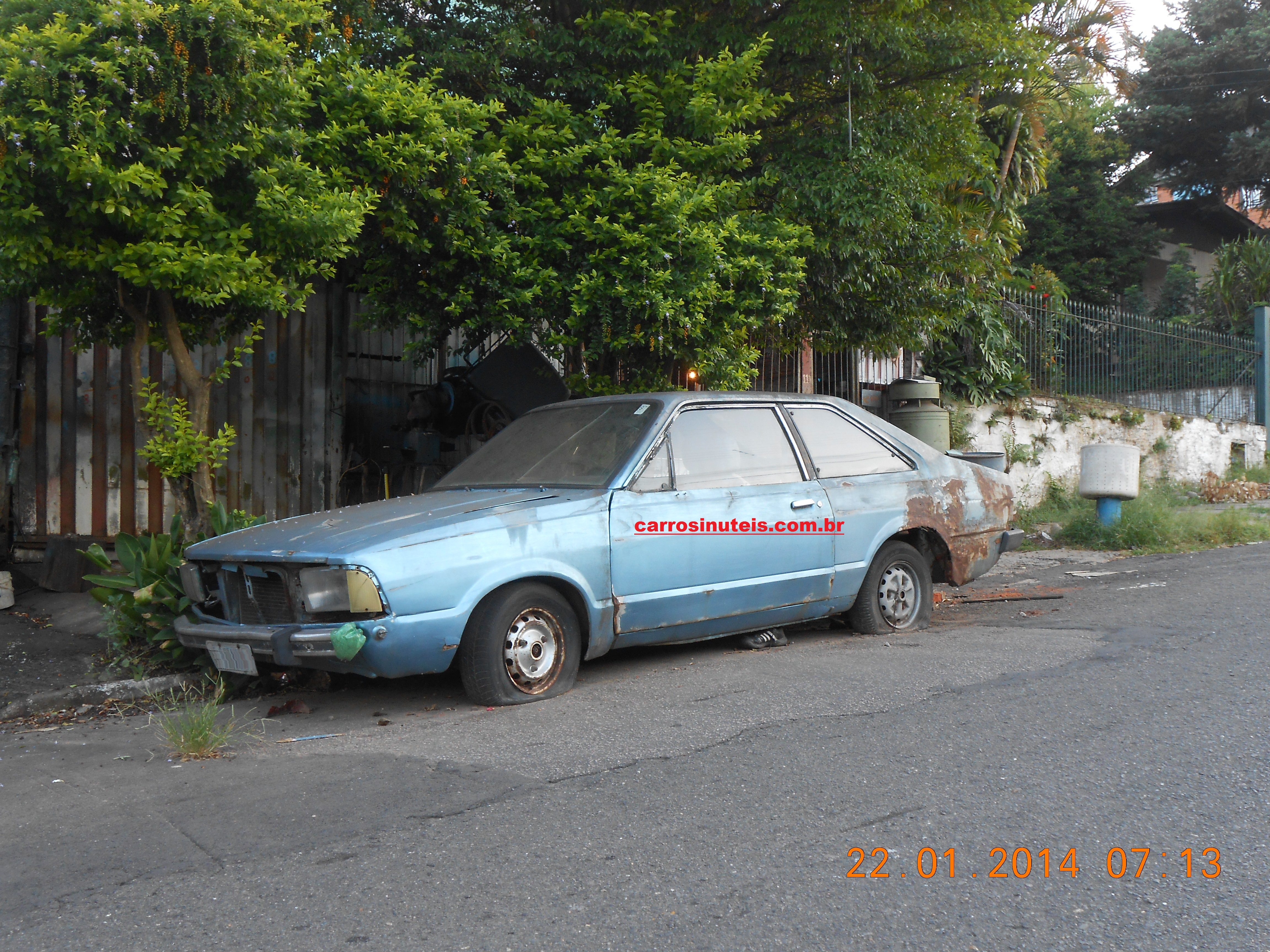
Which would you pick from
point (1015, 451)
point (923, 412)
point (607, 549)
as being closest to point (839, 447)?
point (607, 549)

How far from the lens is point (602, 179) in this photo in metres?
7.63

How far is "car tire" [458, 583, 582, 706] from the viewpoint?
4.41 metres

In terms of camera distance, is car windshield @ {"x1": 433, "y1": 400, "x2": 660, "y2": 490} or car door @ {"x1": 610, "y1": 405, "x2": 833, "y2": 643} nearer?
car door @ {"x1": 610, "y1": 405, "x2": 833, "y2": 643}

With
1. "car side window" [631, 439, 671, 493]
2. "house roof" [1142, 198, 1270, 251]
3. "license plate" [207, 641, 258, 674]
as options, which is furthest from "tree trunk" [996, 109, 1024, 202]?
"house roof" [1142, 198, 1270, 251]

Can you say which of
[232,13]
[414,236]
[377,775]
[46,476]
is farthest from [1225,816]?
[46,476]

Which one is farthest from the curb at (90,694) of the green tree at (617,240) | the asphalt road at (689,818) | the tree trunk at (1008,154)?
the tree trunk at (1008,154)

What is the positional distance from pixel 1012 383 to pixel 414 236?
31.2ft

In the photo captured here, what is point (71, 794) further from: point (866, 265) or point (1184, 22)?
point (1184, 22)

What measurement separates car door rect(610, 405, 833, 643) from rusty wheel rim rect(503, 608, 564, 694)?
0.33m

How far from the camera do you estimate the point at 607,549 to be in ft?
15.6

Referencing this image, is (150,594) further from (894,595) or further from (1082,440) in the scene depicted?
(1082,440)

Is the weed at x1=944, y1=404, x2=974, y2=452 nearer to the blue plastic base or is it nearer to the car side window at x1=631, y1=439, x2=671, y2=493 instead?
the blue plastic base

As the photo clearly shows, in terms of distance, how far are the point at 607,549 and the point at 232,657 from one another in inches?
67.7

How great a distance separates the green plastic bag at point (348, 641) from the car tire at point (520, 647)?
48 centimetres
